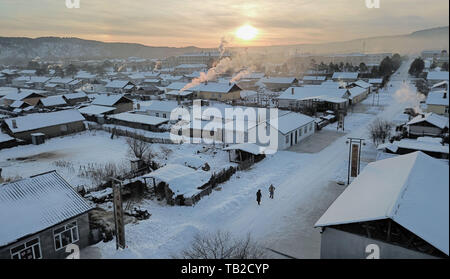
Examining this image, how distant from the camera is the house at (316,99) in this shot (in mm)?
40853

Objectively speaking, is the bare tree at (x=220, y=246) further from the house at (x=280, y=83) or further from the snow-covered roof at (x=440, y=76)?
the house at (x=280, y=83)

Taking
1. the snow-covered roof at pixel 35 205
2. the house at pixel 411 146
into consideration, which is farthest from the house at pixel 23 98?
the house at pixel 411 146

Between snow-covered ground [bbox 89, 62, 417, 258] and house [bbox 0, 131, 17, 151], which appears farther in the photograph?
house [bbox 0, 131, 17, 151]

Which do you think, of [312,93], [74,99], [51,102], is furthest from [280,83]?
[51,102]

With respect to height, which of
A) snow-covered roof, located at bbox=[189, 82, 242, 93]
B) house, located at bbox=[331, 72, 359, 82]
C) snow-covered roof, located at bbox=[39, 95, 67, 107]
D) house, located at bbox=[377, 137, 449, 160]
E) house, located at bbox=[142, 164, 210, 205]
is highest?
house, located at bbox=[331, 72, 359, 82]

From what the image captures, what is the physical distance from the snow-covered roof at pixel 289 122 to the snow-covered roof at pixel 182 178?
10.0m

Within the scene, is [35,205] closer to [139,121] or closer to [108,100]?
[139,121]

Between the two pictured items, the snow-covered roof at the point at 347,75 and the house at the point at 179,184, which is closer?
the house at the point at 179,184

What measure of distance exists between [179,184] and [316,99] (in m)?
→ 30.3

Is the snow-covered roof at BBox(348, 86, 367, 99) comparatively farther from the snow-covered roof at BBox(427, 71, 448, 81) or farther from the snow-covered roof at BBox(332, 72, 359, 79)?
the snow-covered roof at BBox(332, 72, 359, 79)

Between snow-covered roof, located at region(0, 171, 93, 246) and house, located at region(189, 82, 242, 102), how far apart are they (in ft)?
131

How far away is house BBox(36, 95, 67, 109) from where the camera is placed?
46.7m

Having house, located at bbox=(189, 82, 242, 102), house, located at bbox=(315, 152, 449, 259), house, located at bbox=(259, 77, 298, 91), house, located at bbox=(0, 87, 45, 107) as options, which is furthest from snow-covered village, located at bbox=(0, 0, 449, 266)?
house, located at bbox=(259, 77, 298, 91)

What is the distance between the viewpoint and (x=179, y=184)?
1669 centimetres
